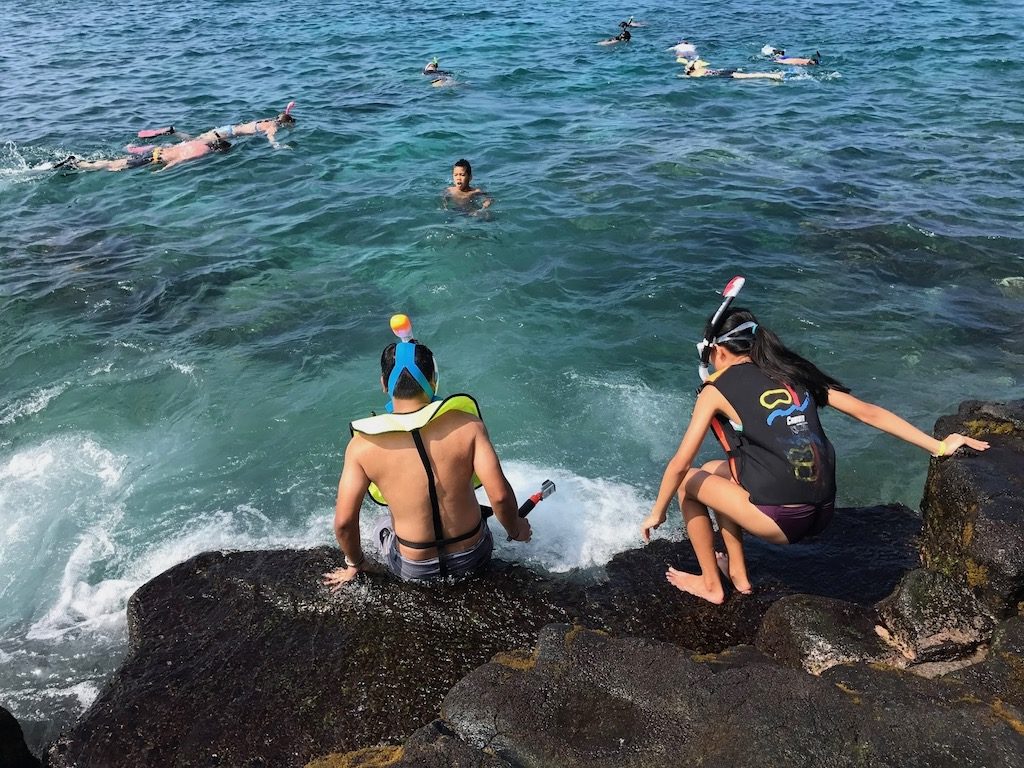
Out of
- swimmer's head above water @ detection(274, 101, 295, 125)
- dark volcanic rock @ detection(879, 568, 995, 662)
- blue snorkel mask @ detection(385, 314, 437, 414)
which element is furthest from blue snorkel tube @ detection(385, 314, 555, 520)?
swimmer's head above water @ detection(274, 101, 295, 125)

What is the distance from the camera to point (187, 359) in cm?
771

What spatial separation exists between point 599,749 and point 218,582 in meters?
2.87

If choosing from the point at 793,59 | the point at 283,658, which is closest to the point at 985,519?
the point at 283,658

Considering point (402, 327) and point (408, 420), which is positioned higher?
point (402, 327)

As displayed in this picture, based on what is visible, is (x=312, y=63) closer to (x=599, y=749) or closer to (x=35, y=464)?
(x=35, y=464)

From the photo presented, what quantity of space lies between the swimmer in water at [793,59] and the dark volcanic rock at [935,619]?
18544mm

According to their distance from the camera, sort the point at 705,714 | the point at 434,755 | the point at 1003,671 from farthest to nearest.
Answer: the point at 1003,671, the point at 705,714, the point at 434,755

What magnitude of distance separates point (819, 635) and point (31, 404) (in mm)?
7670

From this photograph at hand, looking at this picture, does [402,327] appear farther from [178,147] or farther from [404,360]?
[178,147]

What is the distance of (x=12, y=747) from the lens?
10.2 feet

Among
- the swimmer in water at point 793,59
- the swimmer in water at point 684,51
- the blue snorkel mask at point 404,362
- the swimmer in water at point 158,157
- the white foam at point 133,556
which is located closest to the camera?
the blue snorkel mask at point 404,362

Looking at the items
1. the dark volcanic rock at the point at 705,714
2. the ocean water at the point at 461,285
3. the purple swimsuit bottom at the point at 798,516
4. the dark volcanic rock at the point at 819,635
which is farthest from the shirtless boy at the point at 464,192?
the dark volcanic rock at the point at 705,714

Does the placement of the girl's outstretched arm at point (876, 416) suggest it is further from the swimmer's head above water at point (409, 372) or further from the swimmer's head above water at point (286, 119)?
the swimmer's head above water at point (286, 119)

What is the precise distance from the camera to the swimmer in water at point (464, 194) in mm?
10859
